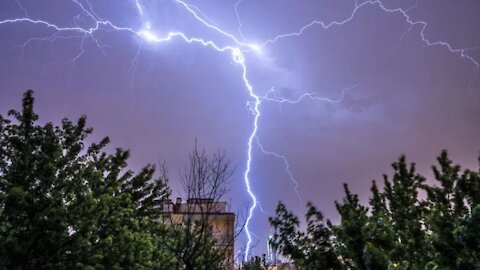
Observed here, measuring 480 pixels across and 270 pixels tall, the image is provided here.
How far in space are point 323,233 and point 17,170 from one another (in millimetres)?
6956

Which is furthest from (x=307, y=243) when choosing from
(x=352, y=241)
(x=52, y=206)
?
(x=52, y=206)

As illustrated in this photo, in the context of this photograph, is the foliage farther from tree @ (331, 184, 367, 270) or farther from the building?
tree @ (331, 184, 367, 270)

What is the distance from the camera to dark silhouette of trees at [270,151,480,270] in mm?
7164

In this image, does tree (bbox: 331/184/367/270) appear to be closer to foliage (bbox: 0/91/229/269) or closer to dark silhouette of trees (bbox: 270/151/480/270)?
dark silhouette of trees (bbox: 270/151/480/270)

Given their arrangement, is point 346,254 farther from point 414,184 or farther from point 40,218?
point 40,218

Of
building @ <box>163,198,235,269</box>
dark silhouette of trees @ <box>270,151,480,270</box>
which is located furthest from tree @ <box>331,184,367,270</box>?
building @ <box>163,198,235,269</box>

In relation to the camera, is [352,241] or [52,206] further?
[352,241]

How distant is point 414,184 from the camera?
1283cm

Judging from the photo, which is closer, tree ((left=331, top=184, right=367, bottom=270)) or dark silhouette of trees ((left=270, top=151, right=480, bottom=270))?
dark silhouette of trees ((left=270, top=151, right=480, bottom=270))

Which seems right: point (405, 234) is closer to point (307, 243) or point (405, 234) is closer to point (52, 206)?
point (307, 243)

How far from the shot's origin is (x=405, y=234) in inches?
404

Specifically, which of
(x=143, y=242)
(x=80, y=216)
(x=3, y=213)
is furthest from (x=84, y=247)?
(x=143, y=242)

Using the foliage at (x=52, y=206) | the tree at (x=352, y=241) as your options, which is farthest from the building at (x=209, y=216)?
the tree at (x=352, y=241)

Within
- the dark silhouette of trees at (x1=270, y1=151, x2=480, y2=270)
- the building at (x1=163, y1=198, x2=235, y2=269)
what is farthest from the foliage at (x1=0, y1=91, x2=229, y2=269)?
the dark silhouette of trees at (x1=270, y1=151, x2=480, y2=270)
